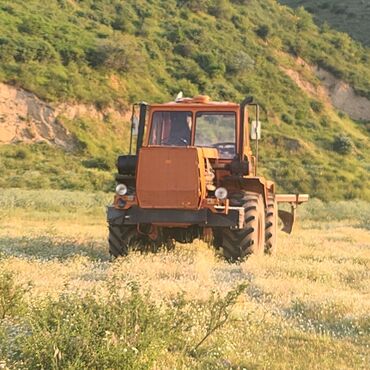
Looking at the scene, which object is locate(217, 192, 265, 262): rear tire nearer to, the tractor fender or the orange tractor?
the orange tractor

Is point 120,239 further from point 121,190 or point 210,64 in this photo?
point 210,64

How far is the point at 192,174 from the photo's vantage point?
954 cm

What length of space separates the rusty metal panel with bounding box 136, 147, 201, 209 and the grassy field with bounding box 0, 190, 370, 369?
946 mm

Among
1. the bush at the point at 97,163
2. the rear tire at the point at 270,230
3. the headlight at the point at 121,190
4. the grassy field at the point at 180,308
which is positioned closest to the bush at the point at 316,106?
the bush at the point at 97,163

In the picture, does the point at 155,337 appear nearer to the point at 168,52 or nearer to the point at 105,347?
the point at 105,347

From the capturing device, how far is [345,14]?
7100 cm

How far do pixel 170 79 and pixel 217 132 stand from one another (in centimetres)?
3055

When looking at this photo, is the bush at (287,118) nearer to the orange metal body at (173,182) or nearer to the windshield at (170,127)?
the windshield at (170,127)

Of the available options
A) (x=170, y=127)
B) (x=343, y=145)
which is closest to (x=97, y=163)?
(x=343, y=145)

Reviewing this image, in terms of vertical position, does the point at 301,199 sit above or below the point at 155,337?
above

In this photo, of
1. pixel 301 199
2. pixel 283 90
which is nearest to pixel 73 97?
pixel 283 90

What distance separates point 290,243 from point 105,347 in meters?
9.71

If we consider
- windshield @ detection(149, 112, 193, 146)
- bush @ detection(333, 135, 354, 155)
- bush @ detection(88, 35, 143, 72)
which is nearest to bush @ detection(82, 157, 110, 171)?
bush @ detection(88, 35, 143, 72)

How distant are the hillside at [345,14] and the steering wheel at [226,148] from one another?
5620 centimetres
